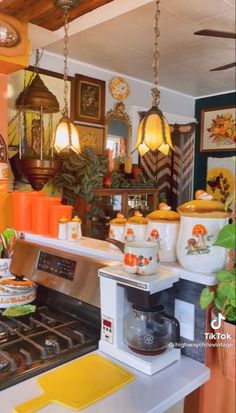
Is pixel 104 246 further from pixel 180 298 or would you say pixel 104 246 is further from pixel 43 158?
pixel 43 158

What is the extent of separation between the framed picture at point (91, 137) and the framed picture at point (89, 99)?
6cm

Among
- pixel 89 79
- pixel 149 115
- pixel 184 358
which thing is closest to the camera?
pixel 184 358

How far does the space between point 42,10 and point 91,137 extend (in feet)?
4.15

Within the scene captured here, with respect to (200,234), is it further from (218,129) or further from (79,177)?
(79,177)

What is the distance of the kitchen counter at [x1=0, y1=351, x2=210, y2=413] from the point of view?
2.38ft

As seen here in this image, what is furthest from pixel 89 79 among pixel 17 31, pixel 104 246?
pixel 104 246

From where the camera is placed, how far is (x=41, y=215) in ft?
4.77

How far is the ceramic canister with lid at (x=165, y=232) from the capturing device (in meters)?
0.97

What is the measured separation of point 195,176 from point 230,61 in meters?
0.52

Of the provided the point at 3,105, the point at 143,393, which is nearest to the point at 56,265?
the point at 143,393

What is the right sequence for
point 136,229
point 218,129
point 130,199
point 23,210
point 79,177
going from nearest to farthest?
1. point 136,229
2. point 218,129
3. point 23,210
4. point 79,177
5. point 130,199

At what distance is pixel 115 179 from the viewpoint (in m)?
2.72

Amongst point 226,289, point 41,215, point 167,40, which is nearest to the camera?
point 226,289

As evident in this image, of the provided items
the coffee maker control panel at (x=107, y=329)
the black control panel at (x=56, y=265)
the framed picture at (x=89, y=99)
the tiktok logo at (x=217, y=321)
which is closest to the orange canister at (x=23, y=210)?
the black control panel at (x=56, y=265)
